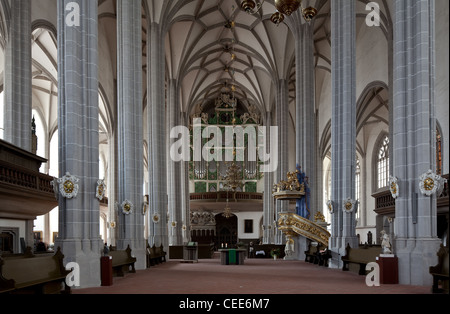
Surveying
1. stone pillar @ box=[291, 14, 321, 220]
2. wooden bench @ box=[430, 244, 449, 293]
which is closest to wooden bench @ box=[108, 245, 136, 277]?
wooden bench @ box=[430, 244, 449, 293]

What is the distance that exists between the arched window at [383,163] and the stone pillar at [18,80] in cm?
2520

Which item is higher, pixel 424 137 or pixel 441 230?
pixel 424 137

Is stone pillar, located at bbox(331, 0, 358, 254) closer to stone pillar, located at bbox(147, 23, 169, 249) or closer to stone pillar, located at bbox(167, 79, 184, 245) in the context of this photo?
stone pillar, located at bbox(147, 23, 169, 249)

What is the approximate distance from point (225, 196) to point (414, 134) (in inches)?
1192

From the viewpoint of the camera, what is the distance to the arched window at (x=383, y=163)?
33.7 meters

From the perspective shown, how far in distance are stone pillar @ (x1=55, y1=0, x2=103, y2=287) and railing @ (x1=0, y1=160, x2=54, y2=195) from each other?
2.58 metres

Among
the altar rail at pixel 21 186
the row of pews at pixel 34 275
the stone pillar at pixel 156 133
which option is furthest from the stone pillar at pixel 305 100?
the row of pews at pixel 34 275

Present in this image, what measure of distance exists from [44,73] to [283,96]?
1492cm

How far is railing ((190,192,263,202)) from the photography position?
40.9 metres

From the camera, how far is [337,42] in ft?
55.4

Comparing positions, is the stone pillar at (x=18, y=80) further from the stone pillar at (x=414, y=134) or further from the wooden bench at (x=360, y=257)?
the stone pillar at (x=414, y=134)
